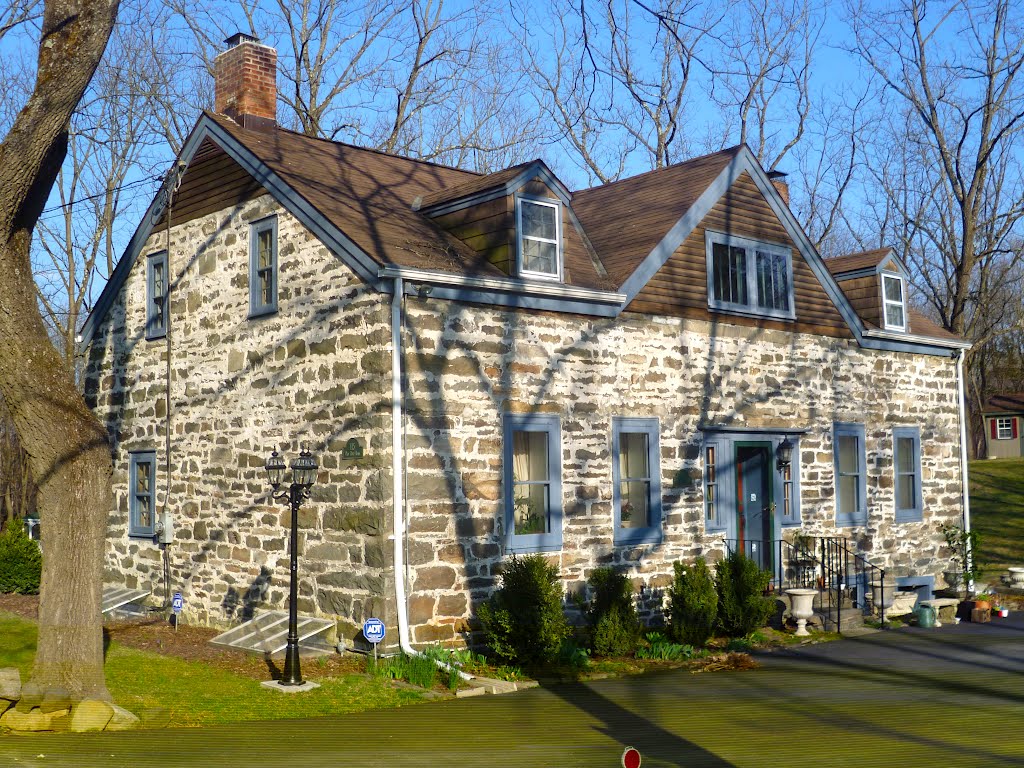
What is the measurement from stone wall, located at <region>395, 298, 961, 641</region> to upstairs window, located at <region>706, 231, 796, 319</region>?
1.37ft

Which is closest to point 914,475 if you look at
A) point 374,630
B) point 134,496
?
point 374,630

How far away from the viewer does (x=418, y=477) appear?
41.6 feet

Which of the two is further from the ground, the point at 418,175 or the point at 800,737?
the point at 418,175

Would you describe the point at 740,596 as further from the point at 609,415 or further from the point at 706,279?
the point at 706,279

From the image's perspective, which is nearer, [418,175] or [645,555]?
[645,555]

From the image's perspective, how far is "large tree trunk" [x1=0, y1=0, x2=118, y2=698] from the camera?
9789mm

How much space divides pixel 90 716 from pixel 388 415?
14.8ft

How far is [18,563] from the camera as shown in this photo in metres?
19.0

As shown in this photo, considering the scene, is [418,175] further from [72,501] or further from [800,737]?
[800,737]

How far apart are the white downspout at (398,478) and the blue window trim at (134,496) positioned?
5558 millimetres

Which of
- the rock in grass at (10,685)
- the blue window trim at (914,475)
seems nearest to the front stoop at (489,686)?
the rock in grass at (10,685)

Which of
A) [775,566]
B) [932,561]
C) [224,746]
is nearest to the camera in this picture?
[224,746]

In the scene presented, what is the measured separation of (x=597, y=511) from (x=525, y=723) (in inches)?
195

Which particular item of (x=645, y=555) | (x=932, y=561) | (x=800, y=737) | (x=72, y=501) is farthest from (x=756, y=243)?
(x=72, y=501)
